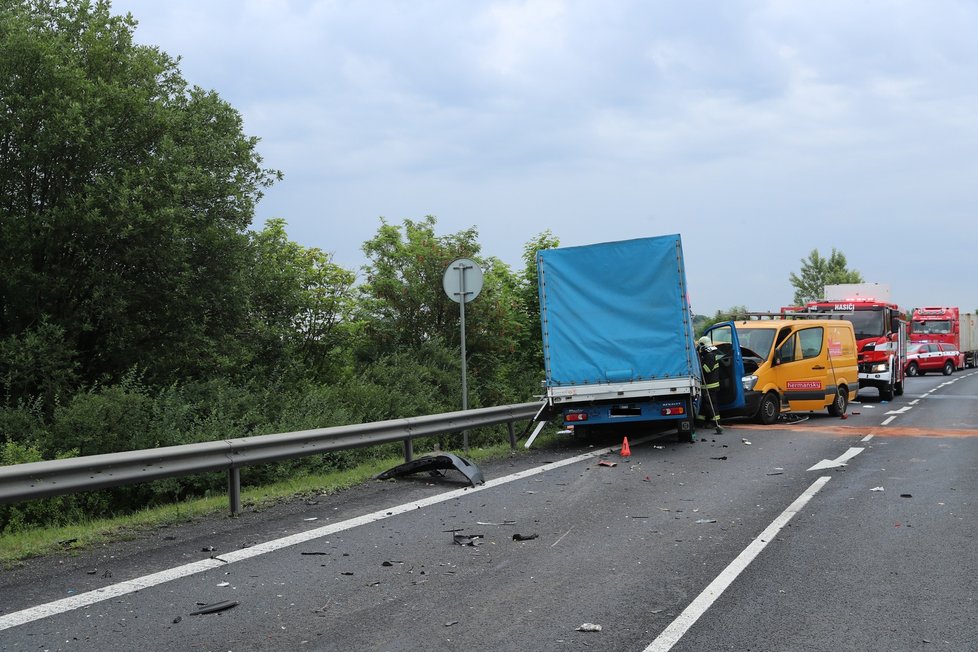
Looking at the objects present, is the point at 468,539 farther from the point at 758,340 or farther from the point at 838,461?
the point at 758,340

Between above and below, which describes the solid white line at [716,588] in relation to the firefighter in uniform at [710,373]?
below

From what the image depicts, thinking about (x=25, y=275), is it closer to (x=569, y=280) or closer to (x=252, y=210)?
(x=252, y=210)

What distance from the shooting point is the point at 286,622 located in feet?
15.9

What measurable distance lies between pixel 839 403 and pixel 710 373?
17.3 feet

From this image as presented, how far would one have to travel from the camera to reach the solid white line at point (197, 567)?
4.97 m

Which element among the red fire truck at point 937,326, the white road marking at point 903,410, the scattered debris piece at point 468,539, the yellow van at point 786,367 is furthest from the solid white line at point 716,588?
the red fire truck at point 937,326

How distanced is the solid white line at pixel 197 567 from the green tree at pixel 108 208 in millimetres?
8549

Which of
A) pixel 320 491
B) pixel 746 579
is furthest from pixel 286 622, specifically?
pixel 320 491

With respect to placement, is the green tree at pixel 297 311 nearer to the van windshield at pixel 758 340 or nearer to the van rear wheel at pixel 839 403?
the van windshield at pixel 758 340

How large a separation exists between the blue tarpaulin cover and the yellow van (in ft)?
11.5

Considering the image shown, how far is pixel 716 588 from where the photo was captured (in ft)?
18.2

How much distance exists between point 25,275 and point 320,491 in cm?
838

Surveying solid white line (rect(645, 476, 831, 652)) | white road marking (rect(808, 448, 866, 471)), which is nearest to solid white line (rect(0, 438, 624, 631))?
solid white line (rect(645, 476, 831, 652))

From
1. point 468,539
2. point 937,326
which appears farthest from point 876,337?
point 937,326
